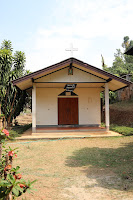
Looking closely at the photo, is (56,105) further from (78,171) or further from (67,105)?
(78,171)

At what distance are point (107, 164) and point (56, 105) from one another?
8.75 m

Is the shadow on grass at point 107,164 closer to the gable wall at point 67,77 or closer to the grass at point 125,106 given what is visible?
the gable wall at point 67,77

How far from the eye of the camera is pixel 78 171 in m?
5.40

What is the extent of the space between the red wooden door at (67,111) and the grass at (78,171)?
594 centimetres

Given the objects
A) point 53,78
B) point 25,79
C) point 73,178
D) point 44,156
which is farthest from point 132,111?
point 73,178

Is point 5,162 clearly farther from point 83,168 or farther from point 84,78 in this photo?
point 84,78

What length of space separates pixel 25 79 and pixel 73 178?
7.28 meters

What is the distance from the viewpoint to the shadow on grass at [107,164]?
4551 millimetres

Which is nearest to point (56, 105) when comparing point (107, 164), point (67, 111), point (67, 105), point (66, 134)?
point (67, 105)

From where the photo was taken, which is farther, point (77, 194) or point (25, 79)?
point (25, 79)

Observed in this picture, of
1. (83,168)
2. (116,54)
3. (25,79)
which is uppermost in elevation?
(116,54)

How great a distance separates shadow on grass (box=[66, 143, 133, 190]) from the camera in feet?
14.9

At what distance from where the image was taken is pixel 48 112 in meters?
14.3

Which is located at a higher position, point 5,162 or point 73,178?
point 5,162
